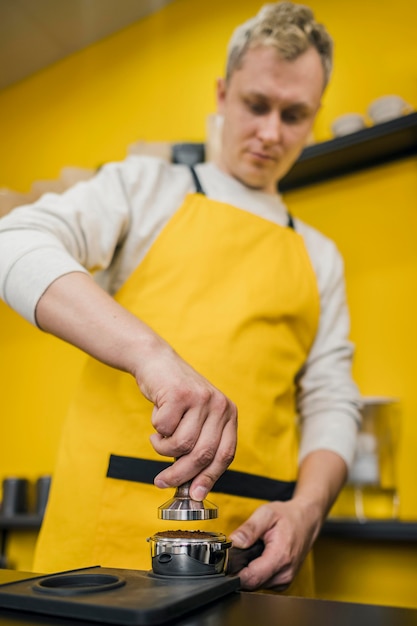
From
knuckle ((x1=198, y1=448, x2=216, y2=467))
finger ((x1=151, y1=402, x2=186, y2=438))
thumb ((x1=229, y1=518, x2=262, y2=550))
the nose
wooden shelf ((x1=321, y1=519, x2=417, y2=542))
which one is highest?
the nose

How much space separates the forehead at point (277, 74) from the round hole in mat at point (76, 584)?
0.94 m

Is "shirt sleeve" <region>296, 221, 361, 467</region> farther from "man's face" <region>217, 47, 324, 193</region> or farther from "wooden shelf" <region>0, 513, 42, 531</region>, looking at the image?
"wooden shelf" <region>0, 513, 42, 531</region>

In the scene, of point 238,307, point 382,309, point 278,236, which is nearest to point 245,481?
point 238,307

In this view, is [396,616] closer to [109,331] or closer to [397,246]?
[109,331]

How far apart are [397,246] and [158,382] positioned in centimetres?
128

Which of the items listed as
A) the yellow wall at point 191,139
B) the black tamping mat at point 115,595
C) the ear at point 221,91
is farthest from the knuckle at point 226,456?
the yellow wall at point 191,139

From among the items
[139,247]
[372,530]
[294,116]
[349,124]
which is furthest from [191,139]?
[372,530]

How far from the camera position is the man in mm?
789

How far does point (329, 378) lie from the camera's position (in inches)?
47.3

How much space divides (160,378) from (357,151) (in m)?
1.29

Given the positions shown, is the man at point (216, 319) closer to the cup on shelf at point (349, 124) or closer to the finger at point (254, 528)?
the finger at point (254, 528)

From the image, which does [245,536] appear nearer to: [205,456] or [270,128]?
[205,456]

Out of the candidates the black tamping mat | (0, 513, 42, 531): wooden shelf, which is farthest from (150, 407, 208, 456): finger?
(0, 513, 42, 531): wooden shelf

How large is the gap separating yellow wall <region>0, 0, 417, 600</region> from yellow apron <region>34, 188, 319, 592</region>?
A: 0.62 meters
